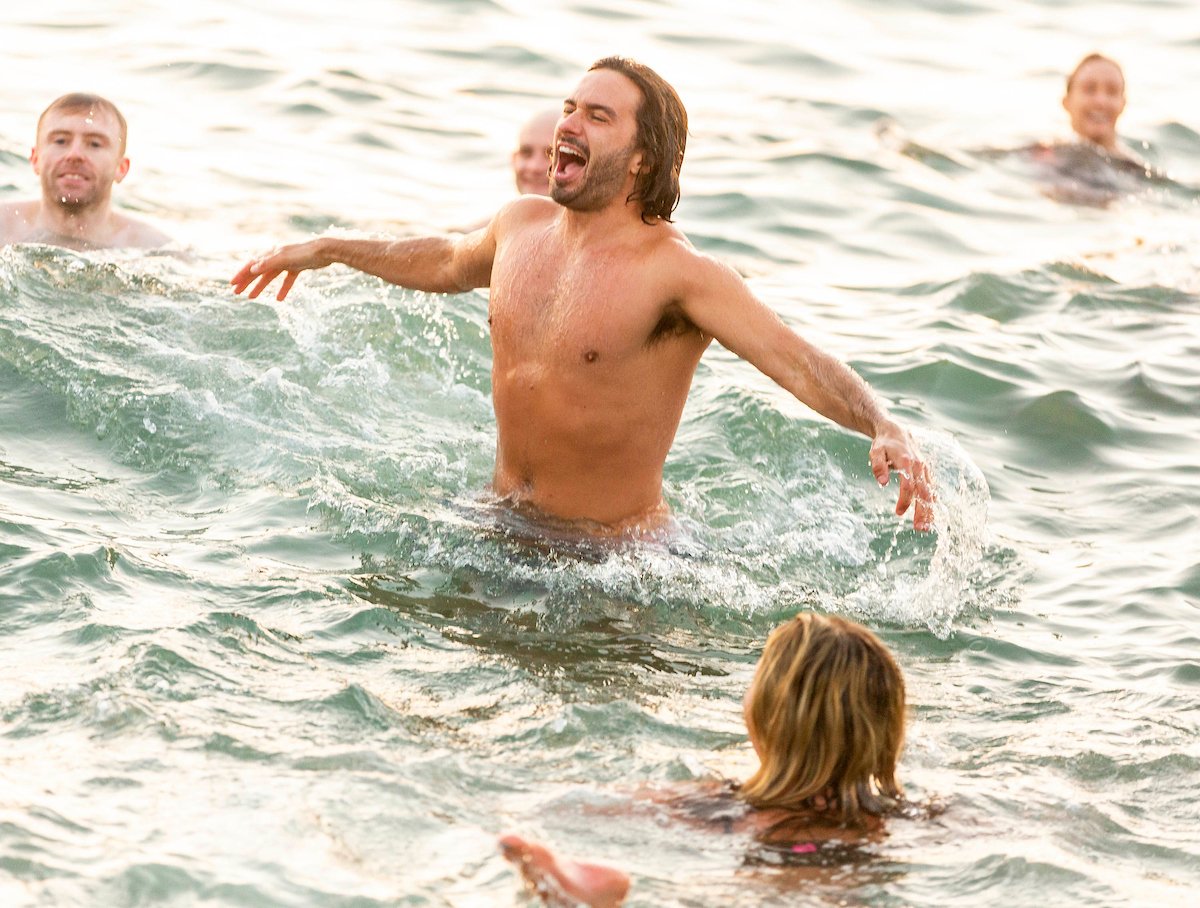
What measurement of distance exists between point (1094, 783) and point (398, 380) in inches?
169

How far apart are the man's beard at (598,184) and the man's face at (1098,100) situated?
27.9 feet

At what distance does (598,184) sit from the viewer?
20.9 ft

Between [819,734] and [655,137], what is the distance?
259 cm

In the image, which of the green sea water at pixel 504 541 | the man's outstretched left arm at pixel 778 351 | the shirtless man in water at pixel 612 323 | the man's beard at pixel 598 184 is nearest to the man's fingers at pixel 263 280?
the green sea water at pixel 504 541

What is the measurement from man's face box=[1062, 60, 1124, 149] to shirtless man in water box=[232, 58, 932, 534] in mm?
8230

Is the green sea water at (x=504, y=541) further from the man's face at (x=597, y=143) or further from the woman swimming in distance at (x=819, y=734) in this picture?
the man's face at (x=597, y=143)

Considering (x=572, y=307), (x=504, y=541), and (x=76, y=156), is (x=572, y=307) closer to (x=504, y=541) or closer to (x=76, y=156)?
(x=504, y=541)

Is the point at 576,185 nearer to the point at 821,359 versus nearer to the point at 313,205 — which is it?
the point at 821,359

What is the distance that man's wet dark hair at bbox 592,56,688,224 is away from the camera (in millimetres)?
6379

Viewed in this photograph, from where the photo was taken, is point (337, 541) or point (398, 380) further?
point (398, 380)

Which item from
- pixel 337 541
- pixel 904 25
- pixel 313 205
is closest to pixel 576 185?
pixel 337 541

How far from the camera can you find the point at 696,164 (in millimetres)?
13141

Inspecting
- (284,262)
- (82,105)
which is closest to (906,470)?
(284,262)

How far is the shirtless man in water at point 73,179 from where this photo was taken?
9.49 meters
